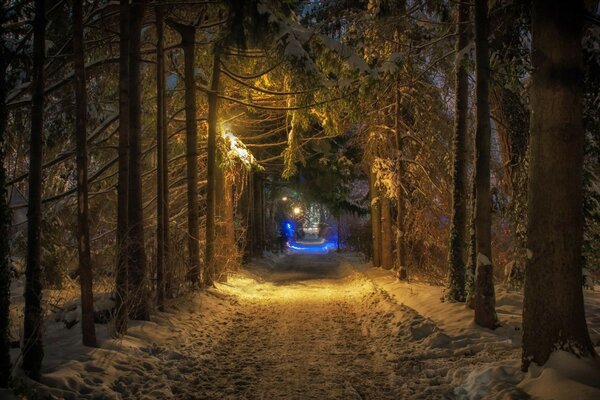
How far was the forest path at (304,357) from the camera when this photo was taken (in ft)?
20.5

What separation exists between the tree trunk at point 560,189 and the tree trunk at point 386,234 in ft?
46.8

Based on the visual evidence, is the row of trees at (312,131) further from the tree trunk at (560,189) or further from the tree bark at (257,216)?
the tree bark at (257,216)

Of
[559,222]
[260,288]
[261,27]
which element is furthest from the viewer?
[260,288]

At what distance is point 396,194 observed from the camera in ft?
55.9

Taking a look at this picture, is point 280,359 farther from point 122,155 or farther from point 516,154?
point 516,154

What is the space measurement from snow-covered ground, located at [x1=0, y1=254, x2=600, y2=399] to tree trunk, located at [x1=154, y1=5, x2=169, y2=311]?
0.99 metres

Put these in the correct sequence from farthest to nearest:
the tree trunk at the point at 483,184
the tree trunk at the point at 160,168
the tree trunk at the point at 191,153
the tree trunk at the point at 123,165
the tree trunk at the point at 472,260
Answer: the tree trunk at the point at 191,153, the tree trunk at the point at 160,168, the tree trunk at the point at 472,260, the tree trunk at the point at 483,184, the tree trunk at the point at 123,165

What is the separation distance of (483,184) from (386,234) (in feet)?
37.8

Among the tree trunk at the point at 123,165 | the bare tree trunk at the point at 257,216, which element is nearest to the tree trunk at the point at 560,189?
the tree trunk at the point at 123,165

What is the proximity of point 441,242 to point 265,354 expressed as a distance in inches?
415

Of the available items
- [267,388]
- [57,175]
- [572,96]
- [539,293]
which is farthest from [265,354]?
[57,175]

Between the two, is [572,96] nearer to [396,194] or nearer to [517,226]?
[517,226]

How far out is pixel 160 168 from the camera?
1147 cm

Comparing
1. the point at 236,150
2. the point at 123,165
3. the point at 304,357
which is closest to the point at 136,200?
the point at 123,165
